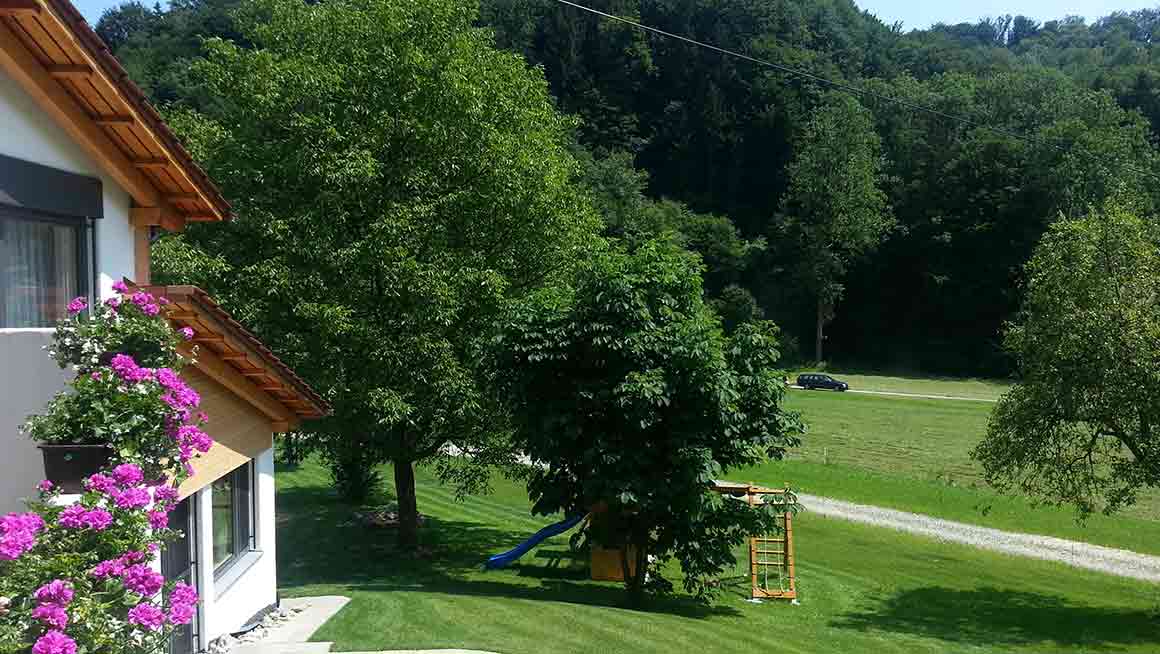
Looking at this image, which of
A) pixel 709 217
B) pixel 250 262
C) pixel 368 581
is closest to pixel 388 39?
pixel 250 262

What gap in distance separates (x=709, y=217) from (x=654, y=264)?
8341cm

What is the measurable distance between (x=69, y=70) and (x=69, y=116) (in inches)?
24.7

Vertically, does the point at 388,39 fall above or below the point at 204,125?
above

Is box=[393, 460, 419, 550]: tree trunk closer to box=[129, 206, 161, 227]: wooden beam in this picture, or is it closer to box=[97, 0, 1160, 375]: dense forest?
box=[129, 206, 161, 227]: wooden beam

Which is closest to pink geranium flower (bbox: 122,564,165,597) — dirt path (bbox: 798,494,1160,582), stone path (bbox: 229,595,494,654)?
stone path (bbox: 229,595,494,654)

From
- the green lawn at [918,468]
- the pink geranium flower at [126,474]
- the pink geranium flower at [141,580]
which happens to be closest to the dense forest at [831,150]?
the green lawn at [918,468]

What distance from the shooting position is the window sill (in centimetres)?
1112

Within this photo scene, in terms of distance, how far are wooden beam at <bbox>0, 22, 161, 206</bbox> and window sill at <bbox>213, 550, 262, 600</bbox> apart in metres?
4.63

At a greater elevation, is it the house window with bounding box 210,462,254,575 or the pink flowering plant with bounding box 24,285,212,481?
the pink flowering plant with bounding box 24,285,212,481

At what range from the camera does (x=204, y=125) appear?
70.4ft

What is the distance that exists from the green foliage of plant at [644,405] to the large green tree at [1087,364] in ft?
18.5

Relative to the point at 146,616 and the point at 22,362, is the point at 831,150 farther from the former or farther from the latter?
the point at 146,616

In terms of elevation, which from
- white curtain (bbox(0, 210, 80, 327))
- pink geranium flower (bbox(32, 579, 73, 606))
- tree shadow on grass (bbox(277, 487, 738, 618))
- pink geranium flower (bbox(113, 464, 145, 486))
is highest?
white curtain (bbox(0, 210, 80, 327))

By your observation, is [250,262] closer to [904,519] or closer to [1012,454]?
[1012,454]
